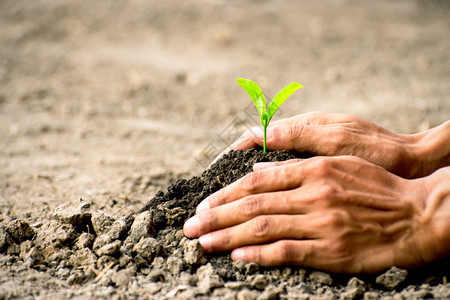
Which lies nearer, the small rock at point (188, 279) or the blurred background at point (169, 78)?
the small rock at point (188, 279)

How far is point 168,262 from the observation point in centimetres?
187

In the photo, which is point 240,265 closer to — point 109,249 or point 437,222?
point 109,249

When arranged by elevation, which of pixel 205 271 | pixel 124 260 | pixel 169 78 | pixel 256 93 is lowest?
pixel 205 271

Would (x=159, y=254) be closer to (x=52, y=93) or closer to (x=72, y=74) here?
(x=52, y=93)

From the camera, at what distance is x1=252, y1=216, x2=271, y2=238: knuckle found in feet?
5.89

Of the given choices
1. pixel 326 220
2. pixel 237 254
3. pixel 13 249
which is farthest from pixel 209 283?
pixel 13 249

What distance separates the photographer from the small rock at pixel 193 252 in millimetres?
1826

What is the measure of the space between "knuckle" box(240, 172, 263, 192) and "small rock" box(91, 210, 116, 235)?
744 millimetres

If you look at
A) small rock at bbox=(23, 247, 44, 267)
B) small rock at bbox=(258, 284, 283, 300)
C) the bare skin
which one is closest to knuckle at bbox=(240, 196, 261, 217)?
the bare skin

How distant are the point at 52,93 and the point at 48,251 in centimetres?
394

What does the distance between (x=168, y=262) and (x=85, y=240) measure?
466 mm

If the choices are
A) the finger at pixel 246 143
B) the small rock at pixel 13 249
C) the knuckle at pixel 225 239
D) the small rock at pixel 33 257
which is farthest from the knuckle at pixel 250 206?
the small rock at pixel 13 249

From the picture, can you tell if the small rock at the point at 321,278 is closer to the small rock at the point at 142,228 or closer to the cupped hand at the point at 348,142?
the cupped hand at the point at 348,142

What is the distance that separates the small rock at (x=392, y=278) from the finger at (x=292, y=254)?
259mm
